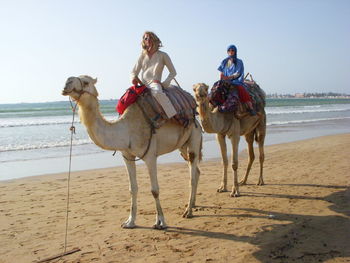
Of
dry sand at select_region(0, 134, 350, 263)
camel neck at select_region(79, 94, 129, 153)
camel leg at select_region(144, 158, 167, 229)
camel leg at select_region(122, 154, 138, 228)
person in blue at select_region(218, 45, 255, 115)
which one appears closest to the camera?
dry sand at select_region(0, 134, 350, 263)

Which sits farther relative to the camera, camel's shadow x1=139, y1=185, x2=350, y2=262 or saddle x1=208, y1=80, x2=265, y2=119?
saddle x1=208, y1=80, x2=265, y2=119

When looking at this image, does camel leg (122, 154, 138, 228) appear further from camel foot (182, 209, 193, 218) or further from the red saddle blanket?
camel foot (182, 209, 193, 218)

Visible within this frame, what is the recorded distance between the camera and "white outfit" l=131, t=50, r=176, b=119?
5.71m

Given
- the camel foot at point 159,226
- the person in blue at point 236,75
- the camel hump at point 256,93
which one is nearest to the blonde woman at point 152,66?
the camel foot at point 159,226

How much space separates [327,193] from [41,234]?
546 cm

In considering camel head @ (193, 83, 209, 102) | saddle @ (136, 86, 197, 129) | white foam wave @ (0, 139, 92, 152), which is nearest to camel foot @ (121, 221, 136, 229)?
saddle @ (136, 86, 197, 129)

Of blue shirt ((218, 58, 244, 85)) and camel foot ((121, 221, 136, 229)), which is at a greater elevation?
blue shirt ((218, 58, 244, 85))

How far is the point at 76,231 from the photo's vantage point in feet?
19.0

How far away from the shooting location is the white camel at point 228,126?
6906mm

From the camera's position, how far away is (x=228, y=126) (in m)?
7.73

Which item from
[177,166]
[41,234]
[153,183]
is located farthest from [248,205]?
[177,166]

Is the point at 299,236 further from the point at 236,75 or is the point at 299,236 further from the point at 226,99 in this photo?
the point at 236,75

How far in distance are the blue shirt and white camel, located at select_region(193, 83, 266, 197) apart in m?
0.84

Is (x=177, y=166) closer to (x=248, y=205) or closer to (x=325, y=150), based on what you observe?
(x=248, y=205)
